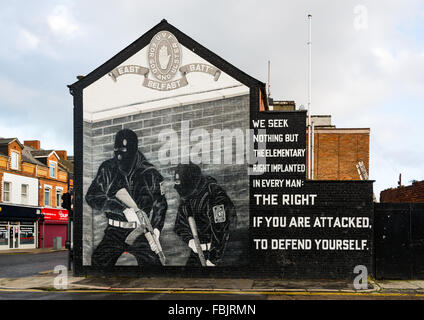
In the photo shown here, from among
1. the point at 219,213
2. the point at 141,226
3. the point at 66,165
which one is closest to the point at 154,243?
the point at 141,226

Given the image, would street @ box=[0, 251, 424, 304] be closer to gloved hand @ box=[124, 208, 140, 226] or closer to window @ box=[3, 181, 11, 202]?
gloved hand @ box=[124, 208, 140, 226]

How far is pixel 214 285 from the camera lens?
1478cm

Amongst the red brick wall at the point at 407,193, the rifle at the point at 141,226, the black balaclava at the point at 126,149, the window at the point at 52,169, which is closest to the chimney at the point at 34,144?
the window at the point at 52,169

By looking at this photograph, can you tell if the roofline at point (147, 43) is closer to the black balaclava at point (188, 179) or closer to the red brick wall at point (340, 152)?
the black balaclava at point (188, 179)

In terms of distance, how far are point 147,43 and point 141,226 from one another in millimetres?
7613

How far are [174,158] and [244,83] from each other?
13.7 feet

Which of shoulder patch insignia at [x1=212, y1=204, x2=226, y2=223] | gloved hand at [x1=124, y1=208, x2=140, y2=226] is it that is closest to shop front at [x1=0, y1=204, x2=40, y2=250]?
gloved hand at [x1=124, y1=208, x2=140, y2=226]

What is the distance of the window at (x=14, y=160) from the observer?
37.5 m

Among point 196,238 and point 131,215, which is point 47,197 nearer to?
point 131,215

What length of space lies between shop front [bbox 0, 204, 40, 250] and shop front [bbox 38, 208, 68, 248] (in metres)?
0.82

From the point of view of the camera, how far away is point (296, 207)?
1602 cm

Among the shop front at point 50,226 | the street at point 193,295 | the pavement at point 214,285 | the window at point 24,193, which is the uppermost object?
the window at point 24,193

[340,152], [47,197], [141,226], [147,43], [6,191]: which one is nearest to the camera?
[141,226]

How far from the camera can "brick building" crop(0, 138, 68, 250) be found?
3684cm
